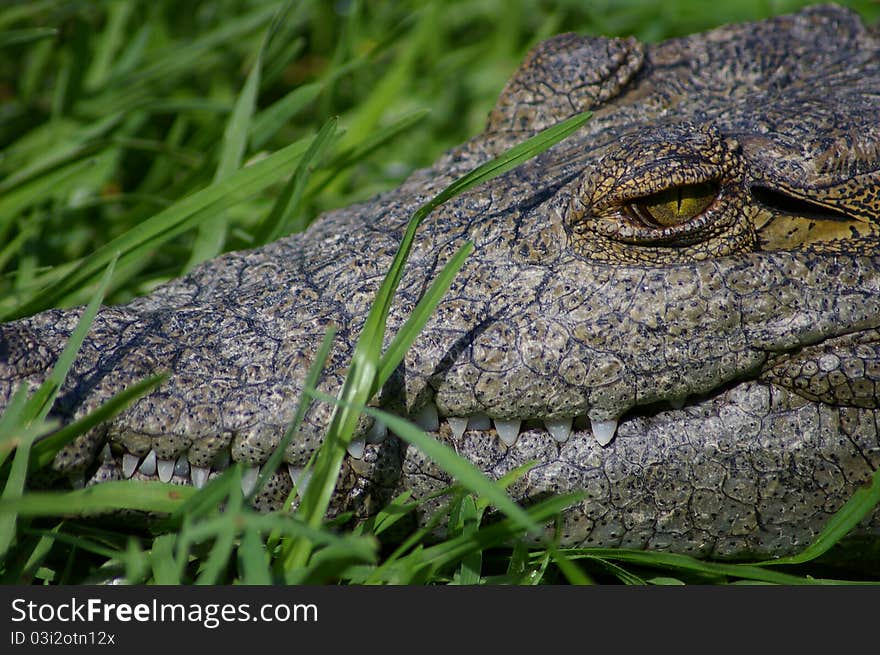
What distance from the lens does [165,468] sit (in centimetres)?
238

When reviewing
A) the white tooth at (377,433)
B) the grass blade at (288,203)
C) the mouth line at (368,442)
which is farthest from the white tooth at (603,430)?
the grass blade at (288,203)

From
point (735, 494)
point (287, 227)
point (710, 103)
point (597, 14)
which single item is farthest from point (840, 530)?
point (597, 14)

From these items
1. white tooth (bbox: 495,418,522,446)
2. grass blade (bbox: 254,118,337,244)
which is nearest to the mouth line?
white tooth (bbox: 495,418,522,446)

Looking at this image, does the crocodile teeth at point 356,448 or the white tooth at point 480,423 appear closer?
the crocodile teeth at point 356,448

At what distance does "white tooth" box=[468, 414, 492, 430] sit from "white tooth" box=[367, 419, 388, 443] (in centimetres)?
24

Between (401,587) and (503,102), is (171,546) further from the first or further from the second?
(503,102)

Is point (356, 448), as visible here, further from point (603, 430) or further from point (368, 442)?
point (603, 430)

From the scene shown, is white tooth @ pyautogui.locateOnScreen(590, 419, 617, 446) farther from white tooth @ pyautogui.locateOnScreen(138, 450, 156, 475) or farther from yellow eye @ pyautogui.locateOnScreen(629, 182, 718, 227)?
white tooth @ pyautogui.locateOnScreen(138, 450, 156, 475)

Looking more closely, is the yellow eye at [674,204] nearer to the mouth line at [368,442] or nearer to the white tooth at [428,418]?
the mouth line at [368,442]

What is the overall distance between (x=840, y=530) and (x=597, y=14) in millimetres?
3762

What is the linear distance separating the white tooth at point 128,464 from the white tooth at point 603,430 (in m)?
1.23

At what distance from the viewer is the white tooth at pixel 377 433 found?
244 cm

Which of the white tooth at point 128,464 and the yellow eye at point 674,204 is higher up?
the yellow eye at point 674,204

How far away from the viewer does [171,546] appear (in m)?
2.22
